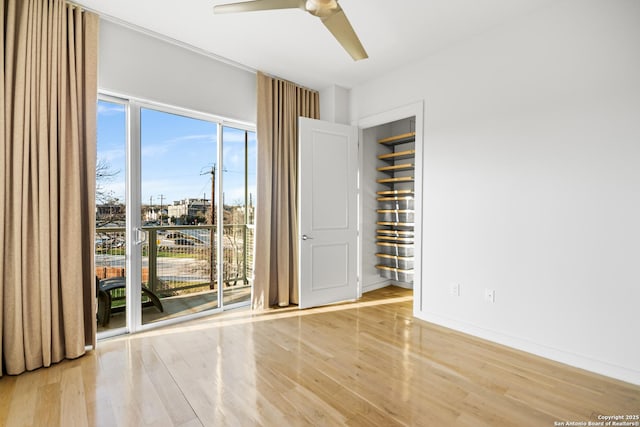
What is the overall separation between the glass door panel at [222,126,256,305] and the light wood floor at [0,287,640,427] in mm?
923

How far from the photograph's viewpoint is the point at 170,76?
300cm

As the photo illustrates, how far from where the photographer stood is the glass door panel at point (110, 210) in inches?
108

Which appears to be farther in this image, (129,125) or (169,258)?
(169,258)

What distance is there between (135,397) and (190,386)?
305 millimetres

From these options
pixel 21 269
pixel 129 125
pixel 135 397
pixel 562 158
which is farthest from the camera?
pixel 129 125

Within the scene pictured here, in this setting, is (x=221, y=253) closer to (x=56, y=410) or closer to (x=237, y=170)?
(x=237, y=170)

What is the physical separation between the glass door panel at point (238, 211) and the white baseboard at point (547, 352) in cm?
221

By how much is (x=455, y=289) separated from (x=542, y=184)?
1206 millimetres

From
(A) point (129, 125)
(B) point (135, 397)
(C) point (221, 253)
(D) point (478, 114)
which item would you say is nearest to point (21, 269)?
(B) point (135, 397)

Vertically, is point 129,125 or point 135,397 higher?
point 129,125

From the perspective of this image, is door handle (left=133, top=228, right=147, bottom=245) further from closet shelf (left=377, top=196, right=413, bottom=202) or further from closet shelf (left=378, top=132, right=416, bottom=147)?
closet shelf (left=378, top=132, right=416, bottom=147)

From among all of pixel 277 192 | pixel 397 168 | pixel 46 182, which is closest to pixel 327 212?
pixel 277 192

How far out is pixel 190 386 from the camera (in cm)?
201

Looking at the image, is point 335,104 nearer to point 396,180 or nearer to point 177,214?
point 396,180
